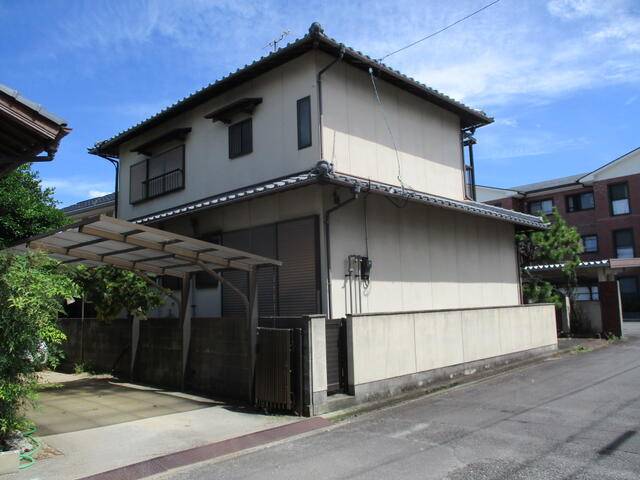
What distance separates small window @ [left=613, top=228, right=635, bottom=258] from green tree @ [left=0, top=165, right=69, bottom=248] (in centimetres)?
3377

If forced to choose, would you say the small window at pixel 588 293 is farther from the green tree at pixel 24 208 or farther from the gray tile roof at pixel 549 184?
the green tree at pixel 24 208

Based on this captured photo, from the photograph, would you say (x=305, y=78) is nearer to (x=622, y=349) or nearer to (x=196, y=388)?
(x=196, y=388)

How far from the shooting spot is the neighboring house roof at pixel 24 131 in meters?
5.57

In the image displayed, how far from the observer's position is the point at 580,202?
37.0m

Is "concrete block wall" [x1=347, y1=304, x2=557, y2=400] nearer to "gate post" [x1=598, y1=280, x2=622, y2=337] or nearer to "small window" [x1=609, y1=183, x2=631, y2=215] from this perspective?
"gate post" [x1=598, y1=280, x2=622, y2=337]

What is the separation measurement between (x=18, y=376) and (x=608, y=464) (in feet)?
20.8

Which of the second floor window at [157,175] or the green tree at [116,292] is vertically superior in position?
the second floor window at [157,175]

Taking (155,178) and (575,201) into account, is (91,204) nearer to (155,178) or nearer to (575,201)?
(155,178)

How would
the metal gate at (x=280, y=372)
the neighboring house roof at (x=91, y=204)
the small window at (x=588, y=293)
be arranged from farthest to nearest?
the small window at (x=588, y=293), the neighboring house roof at (x=91, y=204), the metal gate at (x=280, y=372)

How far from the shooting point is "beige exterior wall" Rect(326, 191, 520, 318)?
994 cm

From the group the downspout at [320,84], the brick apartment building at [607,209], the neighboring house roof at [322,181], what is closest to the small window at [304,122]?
the downspout at [320,84]

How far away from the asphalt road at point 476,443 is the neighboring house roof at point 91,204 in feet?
53.8

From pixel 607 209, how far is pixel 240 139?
31235 mm

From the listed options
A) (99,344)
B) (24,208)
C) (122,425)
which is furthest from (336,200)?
(24,208)
